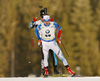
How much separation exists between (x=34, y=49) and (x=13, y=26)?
6.81m

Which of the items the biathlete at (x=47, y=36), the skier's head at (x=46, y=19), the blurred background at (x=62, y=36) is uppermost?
the blurred background at (x=62, y=36)

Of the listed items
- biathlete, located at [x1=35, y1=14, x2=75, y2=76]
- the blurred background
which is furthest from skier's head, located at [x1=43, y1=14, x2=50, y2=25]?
the blurred background

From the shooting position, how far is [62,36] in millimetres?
53031

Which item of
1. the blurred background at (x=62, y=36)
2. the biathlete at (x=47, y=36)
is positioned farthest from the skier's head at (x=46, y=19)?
the blurred background at (x=62, y=36)

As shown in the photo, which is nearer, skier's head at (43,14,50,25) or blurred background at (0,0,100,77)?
skier's head at (43,14,50,25)

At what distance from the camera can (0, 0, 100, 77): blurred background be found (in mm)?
50781

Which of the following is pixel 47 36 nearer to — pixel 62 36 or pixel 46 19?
pixel 46 19

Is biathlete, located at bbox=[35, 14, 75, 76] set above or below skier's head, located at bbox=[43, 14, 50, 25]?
below

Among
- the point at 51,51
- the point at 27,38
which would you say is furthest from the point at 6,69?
the point at 51,51

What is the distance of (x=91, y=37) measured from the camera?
2172 inches

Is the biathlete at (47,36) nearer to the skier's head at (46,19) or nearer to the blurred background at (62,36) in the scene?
the skier's head at (46,19)

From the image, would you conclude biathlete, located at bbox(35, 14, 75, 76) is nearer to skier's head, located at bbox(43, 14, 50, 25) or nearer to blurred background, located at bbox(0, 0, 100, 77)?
skier's head, located at bbox(43, 14, 50, 25)

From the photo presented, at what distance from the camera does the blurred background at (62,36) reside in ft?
167

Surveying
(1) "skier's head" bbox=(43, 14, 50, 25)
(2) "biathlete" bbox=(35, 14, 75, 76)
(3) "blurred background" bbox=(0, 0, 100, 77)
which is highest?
(3) "blurred background" bbox=(0, 0, 100, 77)
